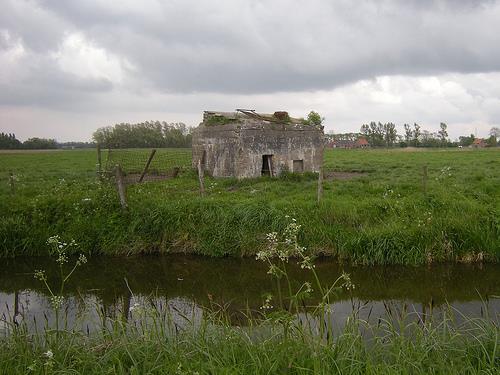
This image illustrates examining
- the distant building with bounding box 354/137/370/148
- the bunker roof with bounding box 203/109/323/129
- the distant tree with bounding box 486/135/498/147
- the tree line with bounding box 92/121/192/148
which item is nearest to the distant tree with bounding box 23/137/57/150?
the tree line with bounding box 92/121/192/148

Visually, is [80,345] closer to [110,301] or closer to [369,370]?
[369,370]

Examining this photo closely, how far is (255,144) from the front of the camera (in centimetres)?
1866

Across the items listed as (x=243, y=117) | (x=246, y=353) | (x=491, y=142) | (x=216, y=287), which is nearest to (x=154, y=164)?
(x=243, y=117)

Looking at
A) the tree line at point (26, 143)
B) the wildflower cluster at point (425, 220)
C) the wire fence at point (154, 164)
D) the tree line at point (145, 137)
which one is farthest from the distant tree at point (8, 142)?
the wildflower cluster at point (425, 220)

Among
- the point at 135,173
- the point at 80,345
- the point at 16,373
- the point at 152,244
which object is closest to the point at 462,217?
the point at 152,244

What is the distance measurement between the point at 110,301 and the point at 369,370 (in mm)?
6114

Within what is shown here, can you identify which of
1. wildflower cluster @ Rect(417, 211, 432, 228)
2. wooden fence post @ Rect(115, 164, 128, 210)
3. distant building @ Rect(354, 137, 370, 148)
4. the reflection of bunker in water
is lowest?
wildflower cluster @ Rect(417, 211, 432, 228)

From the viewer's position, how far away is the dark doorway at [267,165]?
1920 cm

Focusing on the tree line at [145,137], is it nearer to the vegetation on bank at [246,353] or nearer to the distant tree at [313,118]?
the distant tree at [313,118]

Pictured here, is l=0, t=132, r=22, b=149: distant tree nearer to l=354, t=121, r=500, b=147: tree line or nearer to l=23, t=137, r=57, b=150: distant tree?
l=23, t=137, r=57, b=150: distant tree

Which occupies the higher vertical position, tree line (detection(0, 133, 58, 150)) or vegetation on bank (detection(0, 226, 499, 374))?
tree line (detection(0, 133, 58, 150))

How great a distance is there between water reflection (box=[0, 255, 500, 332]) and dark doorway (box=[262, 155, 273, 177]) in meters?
8.56

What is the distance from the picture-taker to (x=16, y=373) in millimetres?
4383

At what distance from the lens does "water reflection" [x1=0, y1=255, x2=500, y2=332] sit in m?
8.07
